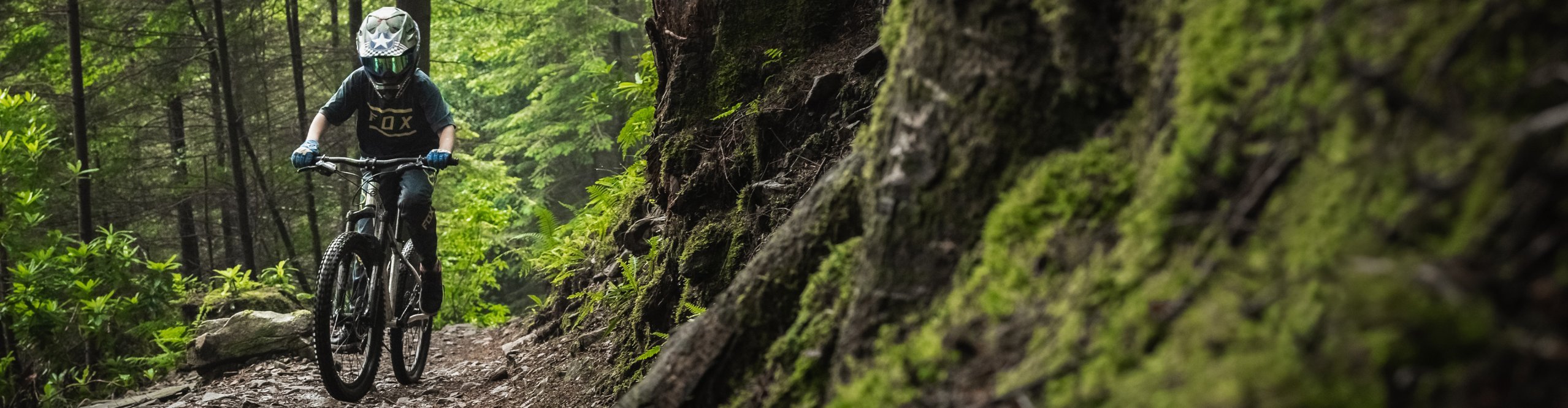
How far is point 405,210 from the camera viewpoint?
5.68 metres

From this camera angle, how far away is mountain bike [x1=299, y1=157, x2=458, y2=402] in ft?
16.2

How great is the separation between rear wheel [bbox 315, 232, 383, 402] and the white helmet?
3.47 ft

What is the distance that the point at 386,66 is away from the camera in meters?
5.66

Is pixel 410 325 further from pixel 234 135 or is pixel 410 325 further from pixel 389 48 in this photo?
pixel 234 135

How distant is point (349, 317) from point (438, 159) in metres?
1.05

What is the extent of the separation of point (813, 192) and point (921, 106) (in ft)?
1.92

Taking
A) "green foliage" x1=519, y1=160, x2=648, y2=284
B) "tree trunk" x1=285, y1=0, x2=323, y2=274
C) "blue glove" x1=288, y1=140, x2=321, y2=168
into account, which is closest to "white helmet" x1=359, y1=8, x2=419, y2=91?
"blue glove" x1=288, y1=140, x2=321, y2=168

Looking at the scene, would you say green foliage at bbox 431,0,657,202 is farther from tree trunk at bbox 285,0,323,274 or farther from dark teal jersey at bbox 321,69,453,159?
dark teal jersey at bbox 321,69,453,159

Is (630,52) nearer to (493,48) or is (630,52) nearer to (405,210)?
(493,48)

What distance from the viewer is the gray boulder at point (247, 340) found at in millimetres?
6961

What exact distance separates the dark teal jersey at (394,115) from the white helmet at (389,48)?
0.08m

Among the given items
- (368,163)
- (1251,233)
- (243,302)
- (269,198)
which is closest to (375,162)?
(368,163)

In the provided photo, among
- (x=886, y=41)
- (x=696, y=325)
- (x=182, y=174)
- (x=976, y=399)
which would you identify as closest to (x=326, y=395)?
(x=696, y=325)

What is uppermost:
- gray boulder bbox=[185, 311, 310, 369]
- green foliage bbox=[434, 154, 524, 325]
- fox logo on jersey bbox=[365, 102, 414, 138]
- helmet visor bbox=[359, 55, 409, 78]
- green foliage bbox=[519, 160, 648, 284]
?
helmet visor bbox=[359, 55, 409, 78]
